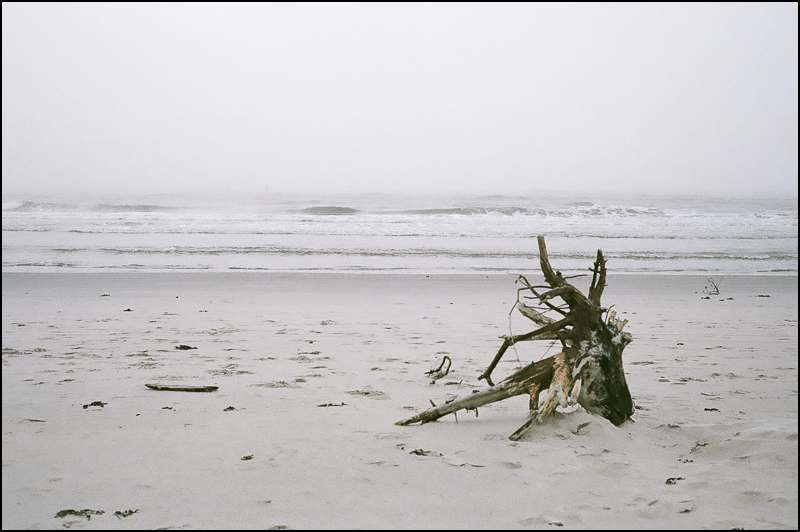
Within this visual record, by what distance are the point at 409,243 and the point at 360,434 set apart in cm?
1555

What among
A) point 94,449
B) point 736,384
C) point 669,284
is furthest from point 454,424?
point 669,284

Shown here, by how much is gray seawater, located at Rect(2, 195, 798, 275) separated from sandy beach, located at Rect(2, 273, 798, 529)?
6691 millimetres

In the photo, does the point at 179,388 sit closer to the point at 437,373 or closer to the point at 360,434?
the point at 360,434

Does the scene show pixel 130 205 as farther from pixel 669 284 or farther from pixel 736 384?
pixel 736 384

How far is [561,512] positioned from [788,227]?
2598cm

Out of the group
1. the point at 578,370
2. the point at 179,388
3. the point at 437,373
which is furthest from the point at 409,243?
the point at 578,370

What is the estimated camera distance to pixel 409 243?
19.4m

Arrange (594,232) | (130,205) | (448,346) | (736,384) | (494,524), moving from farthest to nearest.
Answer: (130,205) < (594,232) < (448,346) < (736,384) < (494,524)

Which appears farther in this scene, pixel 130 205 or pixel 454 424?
pixel 130 205

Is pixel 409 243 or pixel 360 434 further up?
pixel 409 243

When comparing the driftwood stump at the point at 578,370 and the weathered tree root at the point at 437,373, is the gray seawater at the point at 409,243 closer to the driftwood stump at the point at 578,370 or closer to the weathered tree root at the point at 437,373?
the weathered tree root at the point at 437,373

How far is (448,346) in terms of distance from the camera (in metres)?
6.88

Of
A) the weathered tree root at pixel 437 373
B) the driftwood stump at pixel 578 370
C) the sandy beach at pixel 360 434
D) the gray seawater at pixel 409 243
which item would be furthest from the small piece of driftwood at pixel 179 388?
the gray seawater at pixel 409 243

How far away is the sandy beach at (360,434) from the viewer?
299cm
